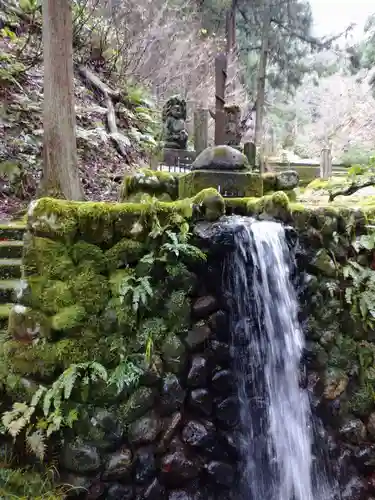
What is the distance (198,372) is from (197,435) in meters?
0.55

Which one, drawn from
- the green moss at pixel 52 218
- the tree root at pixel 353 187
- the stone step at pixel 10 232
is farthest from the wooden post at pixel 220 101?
the green moss at pixel 52 218

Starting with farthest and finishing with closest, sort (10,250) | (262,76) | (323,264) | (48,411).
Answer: (262,76), (10,250), (323,264), (48,411)

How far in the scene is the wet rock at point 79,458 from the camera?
3.45m

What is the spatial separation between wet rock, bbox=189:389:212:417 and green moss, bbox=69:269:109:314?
117 cm

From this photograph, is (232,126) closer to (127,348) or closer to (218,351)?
(218,351)

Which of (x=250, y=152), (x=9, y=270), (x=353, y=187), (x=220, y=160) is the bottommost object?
(x=9, y=270)

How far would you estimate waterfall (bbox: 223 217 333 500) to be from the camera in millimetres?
4070

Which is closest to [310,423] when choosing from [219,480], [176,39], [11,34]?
[219,480]

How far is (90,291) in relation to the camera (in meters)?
3.81

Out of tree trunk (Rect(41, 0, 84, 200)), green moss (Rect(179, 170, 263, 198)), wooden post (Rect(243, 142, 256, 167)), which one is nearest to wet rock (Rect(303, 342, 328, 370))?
green moss (Rect(179, 170, 263, 198))

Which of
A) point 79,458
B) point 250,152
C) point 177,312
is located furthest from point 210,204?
point 250,152

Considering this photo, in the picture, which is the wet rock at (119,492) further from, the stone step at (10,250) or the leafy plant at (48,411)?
the stone step at (10,250)

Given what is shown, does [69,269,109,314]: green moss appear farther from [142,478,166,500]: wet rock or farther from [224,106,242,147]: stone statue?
[224,106,242,147]: stone statue

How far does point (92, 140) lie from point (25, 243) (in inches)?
204
